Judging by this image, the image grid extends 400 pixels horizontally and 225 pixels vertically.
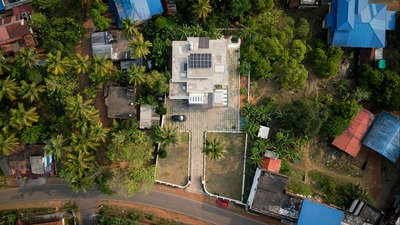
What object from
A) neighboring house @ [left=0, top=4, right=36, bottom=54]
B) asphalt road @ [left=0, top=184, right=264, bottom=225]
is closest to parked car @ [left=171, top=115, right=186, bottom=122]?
asphalt road @ [left=0, top=184, right=264, bottom=225]

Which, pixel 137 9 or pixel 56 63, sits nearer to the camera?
pixel 56 63

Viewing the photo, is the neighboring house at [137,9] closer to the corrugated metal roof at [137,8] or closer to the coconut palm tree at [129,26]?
the corrugated metal roof at [137,8]

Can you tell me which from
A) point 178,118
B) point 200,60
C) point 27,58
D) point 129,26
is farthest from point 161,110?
point 27,58

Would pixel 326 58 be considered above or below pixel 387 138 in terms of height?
above

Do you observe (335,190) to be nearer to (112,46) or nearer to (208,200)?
(208,200)

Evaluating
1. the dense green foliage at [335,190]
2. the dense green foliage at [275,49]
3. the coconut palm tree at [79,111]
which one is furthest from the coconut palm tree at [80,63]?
the dense green foliage at [335,190]

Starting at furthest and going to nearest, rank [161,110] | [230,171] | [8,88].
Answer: [230,171] → [161,110] → [8,88]

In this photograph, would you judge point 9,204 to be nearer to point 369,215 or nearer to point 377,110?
point 369,215
